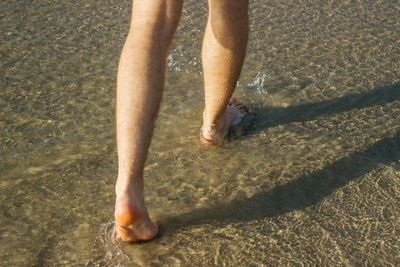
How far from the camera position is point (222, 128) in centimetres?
255

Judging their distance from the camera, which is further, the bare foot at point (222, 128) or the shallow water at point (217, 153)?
the bare foot at point (222, 128)

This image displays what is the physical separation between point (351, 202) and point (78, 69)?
182 cm

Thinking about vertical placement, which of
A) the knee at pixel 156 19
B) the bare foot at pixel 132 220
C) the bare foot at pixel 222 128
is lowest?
the bare foot at pixel 222 128

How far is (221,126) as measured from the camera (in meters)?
2.54

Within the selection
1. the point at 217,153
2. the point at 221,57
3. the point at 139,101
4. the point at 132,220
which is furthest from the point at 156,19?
the point at 217,153

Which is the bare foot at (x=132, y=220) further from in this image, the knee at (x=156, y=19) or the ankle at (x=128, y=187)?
the knee at (x=156, y=19)

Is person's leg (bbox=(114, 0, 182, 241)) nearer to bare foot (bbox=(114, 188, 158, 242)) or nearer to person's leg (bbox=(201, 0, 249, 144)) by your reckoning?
bare foot (bbox=(114, 188, 158, 242))

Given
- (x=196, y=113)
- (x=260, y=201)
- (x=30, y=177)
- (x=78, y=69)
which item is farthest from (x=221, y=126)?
(x=78, y=69)

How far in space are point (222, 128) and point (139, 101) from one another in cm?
81

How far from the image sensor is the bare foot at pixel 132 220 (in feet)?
5.74

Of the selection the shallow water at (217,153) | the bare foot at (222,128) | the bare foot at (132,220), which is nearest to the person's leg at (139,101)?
the bare foot at (132,220)

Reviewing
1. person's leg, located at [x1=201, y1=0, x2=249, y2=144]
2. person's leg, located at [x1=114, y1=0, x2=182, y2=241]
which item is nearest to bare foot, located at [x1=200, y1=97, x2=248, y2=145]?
person's leg, located at [x1=201, y1=0, x2=249, y2=144]

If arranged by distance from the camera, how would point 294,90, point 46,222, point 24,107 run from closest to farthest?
point 46,222 → point 24,107 → point 294,90

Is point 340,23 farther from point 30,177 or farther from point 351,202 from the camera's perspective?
point 30,177
